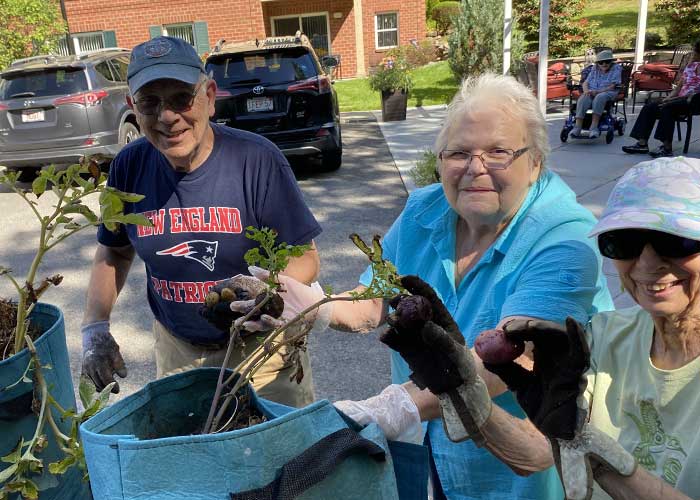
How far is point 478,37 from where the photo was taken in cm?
1472

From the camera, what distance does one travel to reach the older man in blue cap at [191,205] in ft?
6.87

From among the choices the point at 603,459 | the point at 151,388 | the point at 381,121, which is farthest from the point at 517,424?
the point at 381,121

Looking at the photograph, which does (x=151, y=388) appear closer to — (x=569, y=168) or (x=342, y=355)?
(x=342, y=355)

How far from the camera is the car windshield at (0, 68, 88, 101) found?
9383 mm

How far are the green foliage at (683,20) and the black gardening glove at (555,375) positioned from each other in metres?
18.8

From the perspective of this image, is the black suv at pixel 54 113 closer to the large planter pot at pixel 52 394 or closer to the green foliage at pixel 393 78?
the green foliage at pixel 393 78

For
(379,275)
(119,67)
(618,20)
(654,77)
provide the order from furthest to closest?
(618,20) < (654,77) < (119,67) < (379,275)

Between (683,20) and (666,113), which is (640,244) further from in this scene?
(683,20)

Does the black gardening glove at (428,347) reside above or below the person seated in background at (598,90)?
above

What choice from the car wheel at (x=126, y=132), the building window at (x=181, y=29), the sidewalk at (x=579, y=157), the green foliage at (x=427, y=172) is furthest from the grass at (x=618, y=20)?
the green foliage at (x=427, y=172)

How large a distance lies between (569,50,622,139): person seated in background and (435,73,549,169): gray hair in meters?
8.41

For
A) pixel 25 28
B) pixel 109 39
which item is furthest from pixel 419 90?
pixel 109 39

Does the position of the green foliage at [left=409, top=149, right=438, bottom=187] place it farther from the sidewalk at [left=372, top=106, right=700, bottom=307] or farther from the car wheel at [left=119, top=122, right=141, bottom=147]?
the car wheel at [left=119, top=122, right=141, bottom=147]

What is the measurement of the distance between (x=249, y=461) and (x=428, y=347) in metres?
0.48
